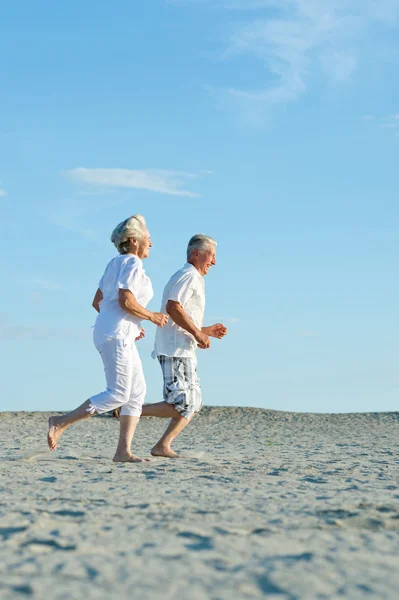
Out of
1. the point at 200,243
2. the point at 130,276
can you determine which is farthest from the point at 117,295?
the point at 200,243

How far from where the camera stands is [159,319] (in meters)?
6.39

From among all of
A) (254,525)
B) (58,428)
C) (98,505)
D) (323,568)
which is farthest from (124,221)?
(323,568)

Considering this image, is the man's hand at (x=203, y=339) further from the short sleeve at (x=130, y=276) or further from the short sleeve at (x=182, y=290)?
the short sleeve at (x=130, y=276)

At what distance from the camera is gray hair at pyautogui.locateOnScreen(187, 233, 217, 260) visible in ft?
23.1

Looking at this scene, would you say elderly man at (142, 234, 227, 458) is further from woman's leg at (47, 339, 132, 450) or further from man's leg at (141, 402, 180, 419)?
woman's leg at (47, 339, 132, 450)

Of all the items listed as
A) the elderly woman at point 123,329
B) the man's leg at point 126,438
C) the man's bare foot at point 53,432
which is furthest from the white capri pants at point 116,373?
the man's bare foot at point 53,432

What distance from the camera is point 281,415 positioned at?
19.1 metres

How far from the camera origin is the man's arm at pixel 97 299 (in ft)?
22.9

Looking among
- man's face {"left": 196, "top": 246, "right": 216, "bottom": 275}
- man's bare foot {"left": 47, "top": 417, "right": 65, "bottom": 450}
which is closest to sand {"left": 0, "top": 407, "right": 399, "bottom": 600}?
man's bare foot {"left": 47, "top": 417, "right": 65, "bottom": 450}

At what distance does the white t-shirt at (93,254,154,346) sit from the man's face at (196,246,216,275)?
0.69 metres

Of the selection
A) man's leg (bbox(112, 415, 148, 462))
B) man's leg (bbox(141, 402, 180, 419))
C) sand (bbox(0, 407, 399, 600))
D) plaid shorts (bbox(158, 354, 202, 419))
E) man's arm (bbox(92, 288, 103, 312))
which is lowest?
sand (bbox(0, 407, 399, 600))

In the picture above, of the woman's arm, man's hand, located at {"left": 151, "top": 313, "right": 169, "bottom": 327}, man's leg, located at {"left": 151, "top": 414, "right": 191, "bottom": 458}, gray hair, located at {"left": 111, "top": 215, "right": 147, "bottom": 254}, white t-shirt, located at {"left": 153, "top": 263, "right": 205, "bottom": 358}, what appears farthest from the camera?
man's leg, located at {"left": 151, "top": 414, "right": 191, "bottom": 458}

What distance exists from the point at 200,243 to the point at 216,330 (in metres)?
0.83

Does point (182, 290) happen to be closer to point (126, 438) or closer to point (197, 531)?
point (126, 438)
